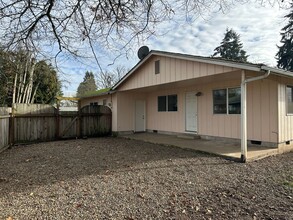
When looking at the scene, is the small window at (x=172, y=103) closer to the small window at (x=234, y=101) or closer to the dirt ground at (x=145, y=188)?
the small window at (x=234, y=101)

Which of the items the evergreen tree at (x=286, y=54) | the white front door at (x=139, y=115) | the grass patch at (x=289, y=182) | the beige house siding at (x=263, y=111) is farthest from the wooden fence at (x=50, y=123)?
the evergreen tree at (x=286, y=54)

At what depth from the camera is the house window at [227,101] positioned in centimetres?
872

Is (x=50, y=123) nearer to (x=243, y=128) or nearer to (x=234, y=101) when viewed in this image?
(x=234, y=101)

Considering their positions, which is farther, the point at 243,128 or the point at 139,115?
the point at 139,115

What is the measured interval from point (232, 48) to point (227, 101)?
30.8 metres

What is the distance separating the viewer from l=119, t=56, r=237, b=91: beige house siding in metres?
7.62

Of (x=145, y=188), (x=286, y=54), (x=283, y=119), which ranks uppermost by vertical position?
(x=286, y=54)

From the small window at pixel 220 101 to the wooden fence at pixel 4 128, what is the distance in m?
8.60

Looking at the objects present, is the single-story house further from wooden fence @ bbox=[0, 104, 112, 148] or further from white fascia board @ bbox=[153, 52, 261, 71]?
wooden fence @ bbox=[0, 104, 112, 148]

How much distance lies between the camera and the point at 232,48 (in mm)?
36156

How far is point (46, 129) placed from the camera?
35.2ft

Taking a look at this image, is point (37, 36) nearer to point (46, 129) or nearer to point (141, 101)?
point (46, 129)

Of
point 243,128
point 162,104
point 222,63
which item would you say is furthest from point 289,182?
point 162,104

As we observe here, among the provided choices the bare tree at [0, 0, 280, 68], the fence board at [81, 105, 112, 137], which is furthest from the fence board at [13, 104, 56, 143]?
the bare tree at [0, 0, 280, 68]
